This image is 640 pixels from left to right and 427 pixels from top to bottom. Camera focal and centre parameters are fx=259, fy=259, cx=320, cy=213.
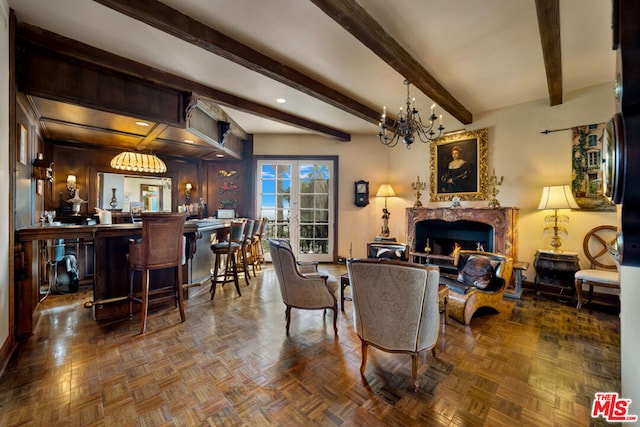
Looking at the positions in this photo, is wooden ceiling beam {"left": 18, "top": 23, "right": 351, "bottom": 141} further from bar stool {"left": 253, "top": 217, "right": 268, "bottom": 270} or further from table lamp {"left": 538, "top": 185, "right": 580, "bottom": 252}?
table lamp {"left": 538, "top": 185, "right": 580, "bottom": 252}

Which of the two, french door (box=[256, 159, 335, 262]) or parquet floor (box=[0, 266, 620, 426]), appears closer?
parquet floor (box=[0, 266, 620, 426])

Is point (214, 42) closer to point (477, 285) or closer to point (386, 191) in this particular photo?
point (477, 285)

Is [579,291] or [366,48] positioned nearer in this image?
[366,48]

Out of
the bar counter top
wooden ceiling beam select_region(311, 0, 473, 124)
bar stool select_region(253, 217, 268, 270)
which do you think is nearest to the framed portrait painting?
wooden ceiling beam select_region(311, 0, 473, 124)

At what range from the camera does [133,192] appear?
4730 mm

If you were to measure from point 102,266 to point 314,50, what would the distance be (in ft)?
10.4

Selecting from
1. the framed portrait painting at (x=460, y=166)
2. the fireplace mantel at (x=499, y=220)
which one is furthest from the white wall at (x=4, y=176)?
the framed portrait painting at (x=460, y=166)

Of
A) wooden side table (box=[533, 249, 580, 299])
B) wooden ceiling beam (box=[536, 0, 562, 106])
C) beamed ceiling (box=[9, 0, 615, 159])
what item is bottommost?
wooden side table (box=[533, 249, 580, 299])

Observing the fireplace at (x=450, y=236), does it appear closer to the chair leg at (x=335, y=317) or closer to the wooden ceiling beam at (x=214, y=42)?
the chair leg at (x=335, y=317)

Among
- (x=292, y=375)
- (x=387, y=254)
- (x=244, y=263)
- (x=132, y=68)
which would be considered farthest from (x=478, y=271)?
(x=132, y=68)

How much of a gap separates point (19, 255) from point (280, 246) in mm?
2259

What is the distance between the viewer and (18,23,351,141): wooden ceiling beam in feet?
7.54

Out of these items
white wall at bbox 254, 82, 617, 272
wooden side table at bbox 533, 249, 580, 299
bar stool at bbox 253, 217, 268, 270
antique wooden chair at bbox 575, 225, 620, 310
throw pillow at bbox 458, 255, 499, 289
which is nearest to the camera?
throw pillow at bbox 458, 255, 499, 289

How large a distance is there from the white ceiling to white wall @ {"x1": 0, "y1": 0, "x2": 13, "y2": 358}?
0.28 m
